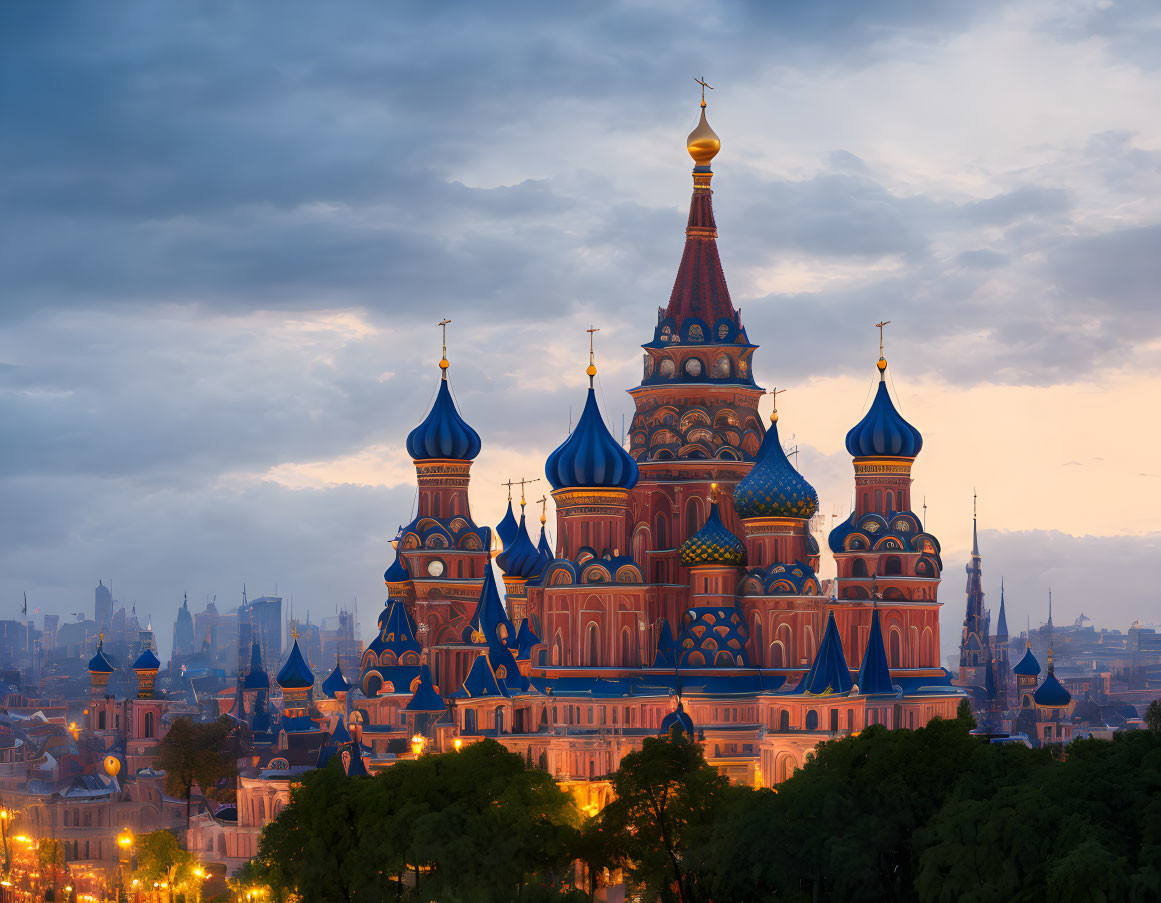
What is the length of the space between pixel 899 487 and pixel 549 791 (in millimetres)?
23474

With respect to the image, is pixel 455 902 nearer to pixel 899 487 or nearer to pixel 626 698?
pixel 626 698

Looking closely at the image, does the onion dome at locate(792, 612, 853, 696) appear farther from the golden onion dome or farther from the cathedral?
the golden onion dome

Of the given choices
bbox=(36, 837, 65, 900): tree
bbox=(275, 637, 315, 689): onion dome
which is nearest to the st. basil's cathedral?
bbox=(275, 637, 315, 689): onion dome

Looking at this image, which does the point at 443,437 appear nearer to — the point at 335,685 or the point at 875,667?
the point at 335,685

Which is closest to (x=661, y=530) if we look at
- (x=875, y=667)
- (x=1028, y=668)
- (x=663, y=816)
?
(x=875, y=667)

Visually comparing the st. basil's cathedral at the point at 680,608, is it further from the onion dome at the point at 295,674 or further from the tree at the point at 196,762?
the tree at the point at 196,762

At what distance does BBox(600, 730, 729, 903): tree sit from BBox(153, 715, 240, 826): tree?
36.2 metres

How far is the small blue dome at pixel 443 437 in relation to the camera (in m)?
72.4

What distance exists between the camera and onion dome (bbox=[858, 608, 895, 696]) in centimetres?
5944

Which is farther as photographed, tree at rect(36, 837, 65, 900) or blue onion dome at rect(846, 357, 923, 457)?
tree at rect(36, 837, 65, 900)

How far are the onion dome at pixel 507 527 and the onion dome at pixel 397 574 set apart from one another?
5449mm

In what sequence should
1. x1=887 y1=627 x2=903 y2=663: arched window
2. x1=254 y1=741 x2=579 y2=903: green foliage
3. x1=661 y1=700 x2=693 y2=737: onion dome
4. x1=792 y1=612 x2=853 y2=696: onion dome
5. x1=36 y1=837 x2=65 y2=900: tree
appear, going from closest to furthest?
x1=254 y1=741 x2=579 y2=903: green foliage
x1=792 y1=612 x2=853 y2=696: onion dome
x1=661 y1=700 x2=693 y2=737: onion dome
x1=887 y1=627 x2=903 y2=663: arched window
x1=36 y1=837 x2=65 y2=900: tree

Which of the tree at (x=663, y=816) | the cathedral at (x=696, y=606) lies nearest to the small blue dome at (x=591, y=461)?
the cathedral at (x=696, y=606)

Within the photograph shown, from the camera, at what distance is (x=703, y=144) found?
67.5 m
